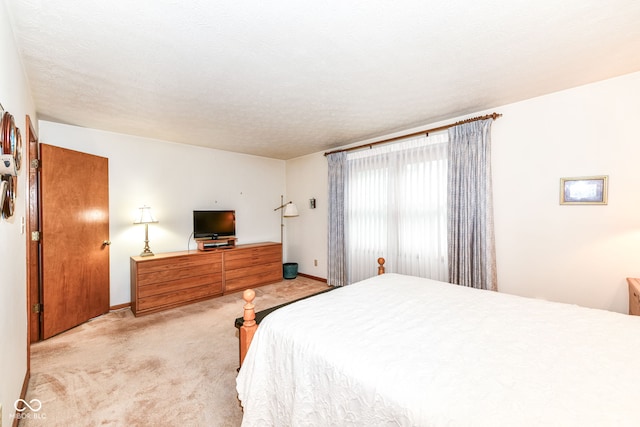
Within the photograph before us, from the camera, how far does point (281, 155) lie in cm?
519

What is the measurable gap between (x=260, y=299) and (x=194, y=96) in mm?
2775

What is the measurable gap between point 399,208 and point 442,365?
2.76 metres

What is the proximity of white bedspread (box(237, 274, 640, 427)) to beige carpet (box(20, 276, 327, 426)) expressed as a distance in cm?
60

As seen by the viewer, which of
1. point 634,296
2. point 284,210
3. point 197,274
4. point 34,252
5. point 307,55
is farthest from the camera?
point 284,210

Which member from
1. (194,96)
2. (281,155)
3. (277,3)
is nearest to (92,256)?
(194,96)

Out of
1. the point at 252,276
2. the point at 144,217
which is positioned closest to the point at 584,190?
the point at 252,276

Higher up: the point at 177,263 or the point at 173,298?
the point at 177,263

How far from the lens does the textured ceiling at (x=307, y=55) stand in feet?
4.92

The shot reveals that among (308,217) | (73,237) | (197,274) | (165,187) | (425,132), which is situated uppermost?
(425,132)

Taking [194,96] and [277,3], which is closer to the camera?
[277,3]

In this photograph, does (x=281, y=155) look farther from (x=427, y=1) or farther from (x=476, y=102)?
(x=427, y=1)

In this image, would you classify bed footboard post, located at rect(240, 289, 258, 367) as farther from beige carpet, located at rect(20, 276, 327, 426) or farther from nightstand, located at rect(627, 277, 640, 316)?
nightstand, located at rect(627, 277, 640, 316)

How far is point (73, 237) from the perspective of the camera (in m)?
3.08

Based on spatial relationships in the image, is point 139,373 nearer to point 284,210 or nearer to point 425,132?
point 284,210
